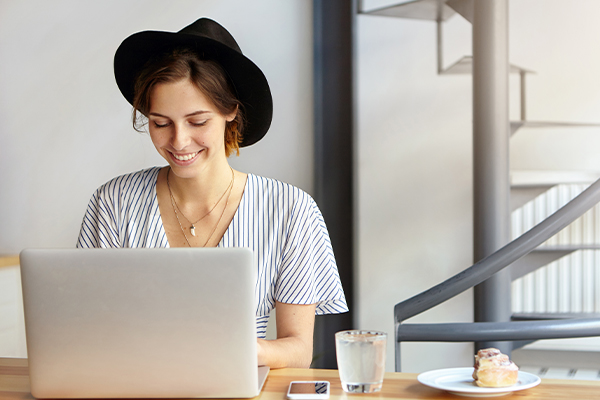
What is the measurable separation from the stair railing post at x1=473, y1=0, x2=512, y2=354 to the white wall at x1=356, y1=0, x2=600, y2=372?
0.69m

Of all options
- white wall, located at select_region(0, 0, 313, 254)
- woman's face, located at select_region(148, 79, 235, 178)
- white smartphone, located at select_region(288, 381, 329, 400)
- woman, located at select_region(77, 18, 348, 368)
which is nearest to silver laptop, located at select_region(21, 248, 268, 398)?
white smartphone, located at select_region(288, 381, 329, 400)

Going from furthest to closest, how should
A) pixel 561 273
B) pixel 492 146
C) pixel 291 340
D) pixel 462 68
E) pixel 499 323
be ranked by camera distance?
pixel 561 273 < pixel 462 68 < pixel 492 146 < pixel 499 323 < pixel 291 340

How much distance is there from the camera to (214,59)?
1.40 metres

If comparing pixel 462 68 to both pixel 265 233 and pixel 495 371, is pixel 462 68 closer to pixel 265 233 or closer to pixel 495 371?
pixel 265 233

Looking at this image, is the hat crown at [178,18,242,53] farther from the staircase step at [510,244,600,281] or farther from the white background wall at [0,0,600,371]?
the staircase step at [510,244,600,281]

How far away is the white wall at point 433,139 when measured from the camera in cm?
276

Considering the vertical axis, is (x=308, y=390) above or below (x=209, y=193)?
below

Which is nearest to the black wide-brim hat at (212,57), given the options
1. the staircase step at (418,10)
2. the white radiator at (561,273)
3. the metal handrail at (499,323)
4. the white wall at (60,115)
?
the metal handrail at (499,323)

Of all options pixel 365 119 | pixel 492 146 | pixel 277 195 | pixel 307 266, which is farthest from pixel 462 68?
pixel 307 266

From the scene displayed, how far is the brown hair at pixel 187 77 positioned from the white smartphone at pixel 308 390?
719mm

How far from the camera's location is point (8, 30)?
8.38 feet

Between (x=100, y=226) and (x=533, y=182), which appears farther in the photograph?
(x=533, y=182)

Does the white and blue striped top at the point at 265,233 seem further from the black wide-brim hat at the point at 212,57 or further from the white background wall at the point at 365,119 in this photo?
the white background wall at the point at 365,119

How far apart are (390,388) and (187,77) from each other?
83 cm
